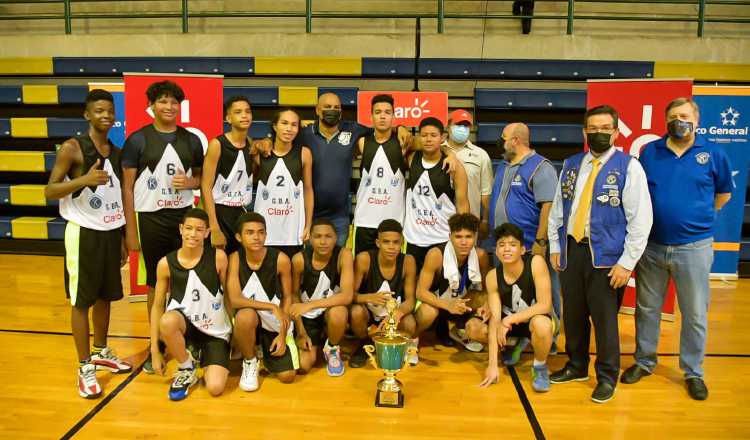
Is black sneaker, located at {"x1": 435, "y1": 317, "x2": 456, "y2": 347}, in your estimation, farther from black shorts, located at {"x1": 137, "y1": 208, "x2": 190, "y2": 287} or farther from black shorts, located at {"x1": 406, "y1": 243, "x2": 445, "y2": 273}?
black shorts, located at {"x1": 137, "y1": 208, "x2": 190, "y2": 287}

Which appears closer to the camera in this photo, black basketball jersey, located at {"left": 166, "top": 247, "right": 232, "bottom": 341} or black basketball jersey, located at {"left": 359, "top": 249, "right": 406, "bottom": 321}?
black basketball jersey, located at {"left": 166, "top": 247, "right": 232, "bottom": 341}

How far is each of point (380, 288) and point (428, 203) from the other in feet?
2.02

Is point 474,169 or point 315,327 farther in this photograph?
point 474,169

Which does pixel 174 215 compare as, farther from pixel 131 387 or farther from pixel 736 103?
pixel 736 103

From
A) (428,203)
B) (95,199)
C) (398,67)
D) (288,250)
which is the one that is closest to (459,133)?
(428,203)

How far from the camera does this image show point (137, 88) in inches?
191

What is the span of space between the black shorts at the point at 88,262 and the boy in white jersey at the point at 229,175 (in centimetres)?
58

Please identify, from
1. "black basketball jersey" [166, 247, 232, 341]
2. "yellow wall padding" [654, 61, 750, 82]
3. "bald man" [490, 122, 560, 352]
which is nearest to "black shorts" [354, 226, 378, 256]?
"bald man" [490, 122, 560, 352]

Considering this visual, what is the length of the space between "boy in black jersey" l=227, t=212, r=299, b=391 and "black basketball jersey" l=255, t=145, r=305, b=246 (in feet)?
0.96

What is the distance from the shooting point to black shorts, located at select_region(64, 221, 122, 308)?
11.2 feet

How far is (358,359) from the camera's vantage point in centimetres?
Answer: 388

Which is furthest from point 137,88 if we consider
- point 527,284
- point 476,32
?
point 476,32

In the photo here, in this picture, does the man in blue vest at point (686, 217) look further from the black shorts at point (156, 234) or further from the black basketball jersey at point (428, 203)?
the black shorts at point (156, 234)

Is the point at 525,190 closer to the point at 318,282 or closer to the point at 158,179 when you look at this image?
the point at 318,282
